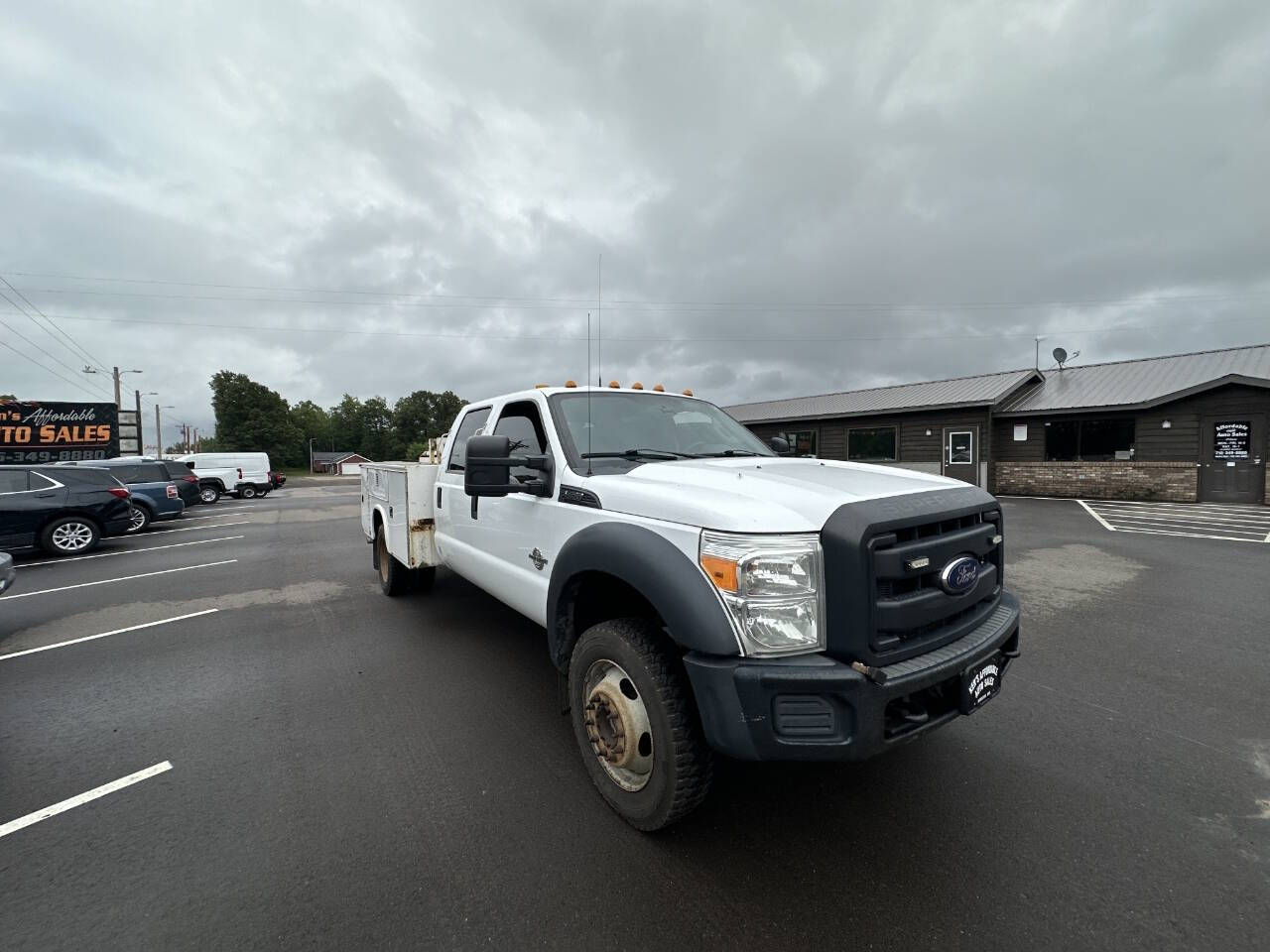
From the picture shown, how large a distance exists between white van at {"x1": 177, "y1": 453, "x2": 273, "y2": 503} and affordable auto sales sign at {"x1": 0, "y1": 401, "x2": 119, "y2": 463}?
3.03m

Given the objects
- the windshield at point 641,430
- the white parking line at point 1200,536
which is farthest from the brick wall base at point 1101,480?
the windshield at point 641,430

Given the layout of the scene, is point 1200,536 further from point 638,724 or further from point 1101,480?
point 638,724

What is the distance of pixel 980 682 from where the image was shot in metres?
2.30

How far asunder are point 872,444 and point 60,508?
2242 cm

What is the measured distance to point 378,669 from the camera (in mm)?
4191

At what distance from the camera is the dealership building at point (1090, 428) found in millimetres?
14414

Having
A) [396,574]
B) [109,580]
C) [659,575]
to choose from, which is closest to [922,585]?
[659,575]

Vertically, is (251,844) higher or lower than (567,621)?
lower

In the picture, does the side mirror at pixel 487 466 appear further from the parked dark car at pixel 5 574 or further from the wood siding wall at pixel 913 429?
the wood siding wall at pixel 913 429

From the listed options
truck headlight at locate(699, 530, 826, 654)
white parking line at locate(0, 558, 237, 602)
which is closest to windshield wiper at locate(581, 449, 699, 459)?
truck headlight at locate(699, 530, 826, 654)

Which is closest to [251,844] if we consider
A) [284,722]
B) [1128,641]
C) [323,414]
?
[284,722]

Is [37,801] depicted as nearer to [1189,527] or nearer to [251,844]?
[251,844]

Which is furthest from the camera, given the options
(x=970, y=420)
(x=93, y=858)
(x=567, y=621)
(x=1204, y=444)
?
(x=970, y=420)

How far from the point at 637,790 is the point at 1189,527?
13.5m
